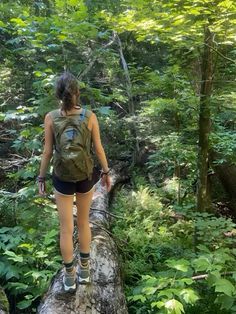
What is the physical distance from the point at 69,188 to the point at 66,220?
0.34 meters

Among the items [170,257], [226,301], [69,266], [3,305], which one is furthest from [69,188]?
[170,257]

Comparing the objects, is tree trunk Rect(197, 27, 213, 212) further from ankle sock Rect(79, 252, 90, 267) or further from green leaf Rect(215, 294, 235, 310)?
green leaf Rect(215, 294, 235, 310)

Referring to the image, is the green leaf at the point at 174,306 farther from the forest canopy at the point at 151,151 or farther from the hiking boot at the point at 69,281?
the hiking boot at the point at 69,281

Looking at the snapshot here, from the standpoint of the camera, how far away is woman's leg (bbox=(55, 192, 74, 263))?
11.1ft

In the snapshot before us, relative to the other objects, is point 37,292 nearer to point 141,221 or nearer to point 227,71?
point 141,221

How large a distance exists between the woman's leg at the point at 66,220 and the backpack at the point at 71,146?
223 mm

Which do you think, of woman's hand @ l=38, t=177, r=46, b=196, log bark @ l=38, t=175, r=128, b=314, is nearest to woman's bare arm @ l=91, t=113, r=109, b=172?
woman's hand @ l=38, t=177, r=46, b=196

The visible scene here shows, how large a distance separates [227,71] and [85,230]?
4.99m

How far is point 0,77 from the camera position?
1062cm

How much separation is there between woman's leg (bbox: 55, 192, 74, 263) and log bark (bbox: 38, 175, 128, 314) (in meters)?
0.44

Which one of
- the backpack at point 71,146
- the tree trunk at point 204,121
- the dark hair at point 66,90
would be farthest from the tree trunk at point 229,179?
the dark hair at point 66,90

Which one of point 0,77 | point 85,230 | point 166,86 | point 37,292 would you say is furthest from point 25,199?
point 0,77

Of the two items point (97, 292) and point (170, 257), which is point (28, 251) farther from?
point (170, 257)

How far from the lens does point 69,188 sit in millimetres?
3346
